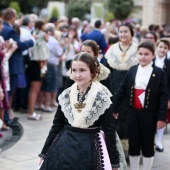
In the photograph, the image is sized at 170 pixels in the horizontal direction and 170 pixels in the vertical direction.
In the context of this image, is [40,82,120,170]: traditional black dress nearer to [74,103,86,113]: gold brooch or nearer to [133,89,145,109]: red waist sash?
[74,103,86,113]: gold brooch

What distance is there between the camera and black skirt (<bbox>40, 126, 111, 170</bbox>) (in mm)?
3707

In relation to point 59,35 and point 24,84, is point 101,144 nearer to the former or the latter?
point 24,84

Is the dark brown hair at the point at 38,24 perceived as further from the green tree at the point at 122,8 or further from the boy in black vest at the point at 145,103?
the green tree at the point at 122,8

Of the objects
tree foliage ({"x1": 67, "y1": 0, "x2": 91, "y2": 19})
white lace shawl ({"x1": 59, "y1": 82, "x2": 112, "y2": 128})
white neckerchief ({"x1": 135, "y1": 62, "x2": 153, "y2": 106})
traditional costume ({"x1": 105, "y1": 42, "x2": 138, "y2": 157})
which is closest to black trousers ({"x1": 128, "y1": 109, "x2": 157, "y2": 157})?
white neckerchief ({"x1": 135, "y1": 62, "x2": 153, "y2": 106})

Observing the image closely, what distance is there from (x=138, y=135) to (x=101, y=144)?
1.71 m

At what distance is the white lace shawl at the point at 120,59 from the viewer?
6.24 m

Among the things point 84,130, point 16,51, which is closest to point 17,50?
point 16,51

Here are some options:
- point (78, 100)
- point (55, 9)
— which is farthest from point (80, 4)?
point (78, 100)

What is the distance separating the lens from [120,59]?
246 inches

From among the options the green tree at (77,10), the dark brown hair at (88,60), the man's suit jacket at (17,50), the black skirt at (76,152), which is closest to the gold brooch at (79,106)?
the black skirt at (76,152)

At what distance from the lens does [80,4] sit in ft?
134

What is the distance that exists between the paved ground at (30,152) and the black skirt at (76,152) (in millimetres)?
2321

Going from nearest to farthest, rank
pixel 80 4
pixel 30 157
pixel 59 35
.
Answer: pixel 30 157, pixel 59 35, pixel 80 4

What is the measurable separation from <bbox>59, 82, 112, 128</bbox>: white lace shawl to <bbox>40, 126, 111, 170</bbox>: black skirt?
7 cm
